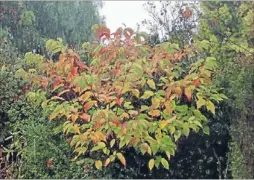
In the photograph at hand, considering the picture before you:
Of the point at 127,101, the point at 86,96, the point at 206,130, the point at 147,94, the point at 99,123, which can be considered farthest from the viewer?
the point at 206,130

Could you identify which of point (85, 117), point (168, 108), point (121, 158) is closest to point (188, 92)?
point (168, 108)

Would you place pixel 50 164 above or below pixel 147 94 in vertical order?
below

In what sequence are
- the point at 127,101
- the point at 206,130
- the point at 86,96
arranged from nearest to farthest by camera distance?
1. the point at 86,96
2. the point at 127,101
3. the point at 206,130

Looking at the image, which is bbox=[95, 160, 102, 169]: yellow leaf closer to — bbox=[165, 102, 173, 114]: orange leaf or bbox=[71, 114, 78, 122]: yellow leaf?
bbox=[71, 114, 78, 122]: yellow leaf

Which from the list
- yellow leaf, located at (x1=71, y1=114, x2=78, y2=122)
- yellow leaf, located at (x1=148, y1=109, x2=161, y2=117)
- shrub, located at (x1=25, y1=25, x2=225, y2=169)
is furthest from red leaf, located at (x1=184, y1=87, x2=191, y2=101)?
yellow leaf, located at (x1=71, y1=114, x2=78, y2=122)

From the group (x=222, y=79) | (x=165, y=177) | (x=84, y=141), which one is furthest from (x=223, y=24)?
(x=84, y=141)

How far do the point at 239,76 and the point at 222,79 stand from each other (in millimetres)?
301

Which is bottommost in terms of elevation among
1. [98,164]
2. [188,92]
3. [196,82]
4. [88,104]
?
[98,164]

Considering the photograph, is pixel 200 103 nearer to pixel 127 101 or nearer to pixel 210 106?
pixel 210 106

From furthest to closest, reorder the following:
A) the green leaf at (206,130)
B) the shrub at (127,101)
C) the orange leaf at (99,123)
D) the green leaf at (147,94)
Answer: the green leaf at (206,130)
the green leaf at (147,94)
the shrub at (127,101)
the orange leaf at (99,123)

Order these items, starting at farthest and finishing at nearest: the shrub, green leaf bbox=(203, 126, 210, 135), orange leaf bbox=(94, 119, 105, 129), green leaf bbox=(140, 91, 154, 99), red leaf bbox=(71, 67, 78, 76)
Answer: green leaf bbox=(203, 126, 210, 135) → red leaf bbox=(71, 67, 78, 76) → green leaf bbox=(140, 91, 154, 99) → the shrub → orange leaf bbox=(94, 119, 105, 129)

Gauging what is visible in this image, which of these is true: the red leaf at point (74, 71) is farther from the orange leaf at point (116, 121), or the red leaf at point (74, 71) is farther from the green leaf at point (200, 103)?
the green leaf at point (200, 103)

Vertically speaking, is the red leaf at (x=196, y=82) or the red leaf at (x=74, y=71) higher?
the red leaf at (x=74, y=71)

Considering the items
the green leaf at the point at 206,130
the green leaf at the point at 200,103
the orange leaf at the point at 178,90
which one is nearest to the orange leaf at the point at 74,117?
the orange leaf at the point at 178,90
